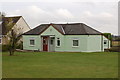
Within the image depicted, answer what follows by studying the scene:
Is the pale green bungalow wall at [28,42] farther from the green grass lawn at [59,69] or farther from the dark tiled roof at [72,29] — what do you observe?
the green grass lawn at [59,69]

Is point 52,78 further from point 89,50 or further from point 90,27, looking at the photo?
point 90,27

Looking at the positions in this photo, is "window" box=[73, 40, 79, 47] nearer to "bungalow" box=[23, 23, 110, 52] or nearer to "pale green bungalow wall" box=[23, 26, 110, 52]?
"bungalow" box=[23, 23, 110, 52]

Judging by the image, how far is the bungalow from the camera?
39.9 meters

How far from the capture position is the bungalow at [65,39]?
3991cm

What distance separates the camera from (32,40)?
144 feet

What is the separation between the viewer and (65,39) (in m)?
40.8

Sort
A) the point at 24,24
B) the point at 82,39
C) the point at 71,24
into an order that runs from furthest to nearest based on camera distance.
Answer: the point at 24,24 < the point at 71,24 < the point at 82,39

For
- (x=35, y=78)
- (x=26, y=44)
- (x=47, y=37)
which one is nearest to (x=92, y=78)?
(x=35, y=78)

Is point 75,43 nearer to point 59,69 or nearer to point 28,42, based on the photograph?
point 28,42

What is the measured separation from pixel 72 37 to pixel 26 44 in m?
9.06

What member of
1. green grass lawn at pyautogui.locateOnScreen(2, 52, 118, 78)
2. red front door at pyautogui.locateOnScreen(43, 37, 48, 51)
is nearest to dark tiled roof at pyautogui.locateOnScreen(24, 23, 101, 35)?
red front door at pyautogui.locateOnScreen(43, 37, 48, 51)

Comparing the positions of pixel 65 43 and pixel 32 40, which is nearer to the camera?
pixel 65 43

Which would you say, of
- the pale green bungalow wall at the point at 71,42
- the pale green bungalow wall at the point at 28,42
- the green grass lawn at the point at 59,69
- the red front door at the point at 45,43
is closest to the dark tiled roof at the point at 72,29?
the pale green bungalow wall at the point at 71,42

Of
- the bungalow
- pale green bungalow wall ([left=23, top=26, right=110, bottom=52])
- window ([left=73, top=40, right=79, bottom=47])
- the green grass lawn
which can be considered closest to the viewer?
the green grass lawn
